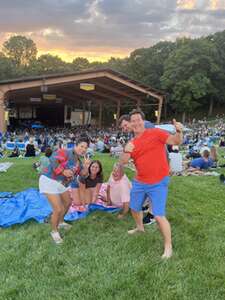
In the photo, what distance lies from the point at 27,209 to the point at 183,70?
140 feet

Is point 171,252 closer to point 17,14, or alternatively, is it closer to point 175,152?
point 175,152

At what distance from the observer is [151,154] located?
388 centimetres

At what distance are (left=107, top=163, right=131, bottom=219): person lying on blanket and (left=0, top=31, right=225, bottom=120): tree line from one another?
118ft

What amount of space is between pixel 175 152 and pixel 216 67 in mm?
38349

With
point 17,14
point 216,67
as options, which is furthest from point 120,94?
point 216,67

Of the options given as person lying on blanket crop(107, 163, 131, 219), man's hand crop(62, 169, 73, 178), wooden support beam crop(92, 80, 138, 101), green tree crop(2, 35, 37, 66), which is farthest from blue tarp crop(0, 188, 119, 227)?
green tree crop(2, 35, 37, 66)

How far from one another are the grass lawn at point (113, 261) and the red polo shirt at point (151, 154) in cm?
83

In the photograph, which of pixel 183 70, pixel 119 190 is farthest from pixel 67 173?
pixel 183 70

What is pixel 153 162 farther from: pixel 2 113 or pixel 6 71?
pixel 6 71

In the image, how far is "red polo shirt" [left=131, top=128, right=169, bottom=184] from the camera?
152 inches

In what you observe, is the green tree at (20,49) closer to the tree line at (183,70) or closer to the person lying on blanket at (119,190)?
the tree line at (183,70)

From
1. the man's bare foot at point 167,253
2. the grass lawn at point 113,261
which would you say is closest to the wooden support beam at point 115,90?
the grass lawn at point 113,261

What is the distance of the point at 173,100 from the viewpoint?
47.8 metres

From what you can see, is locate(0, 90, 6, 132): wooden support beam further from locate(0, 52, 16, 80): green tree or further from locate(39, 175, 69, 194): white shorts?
locate(0, 52, 16, 80): green tree
